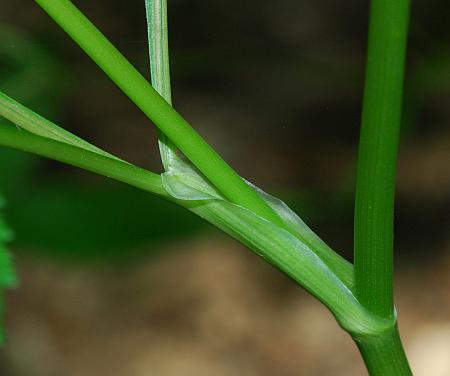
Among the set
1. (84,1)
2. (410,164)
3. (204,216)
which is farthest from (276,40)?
(204,216)

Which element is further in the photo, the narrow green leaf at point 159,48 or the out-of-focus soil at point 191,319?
the out-of-focus soil at point 191,319

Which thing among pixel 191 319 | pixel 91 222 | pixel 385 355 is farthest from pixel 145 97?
pixel 191 319

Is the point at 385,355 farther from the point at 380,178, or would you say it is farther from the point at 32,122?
the point at 32,122

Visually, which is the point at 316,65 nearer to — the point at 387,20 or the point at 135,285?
the point at 135,285

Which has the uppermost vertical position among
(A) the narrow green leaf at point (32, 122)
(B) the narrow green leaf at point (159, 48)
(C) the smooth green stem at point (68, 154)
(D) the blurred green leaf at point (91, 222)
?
(D) the blurred green leaf at point (91, 222)

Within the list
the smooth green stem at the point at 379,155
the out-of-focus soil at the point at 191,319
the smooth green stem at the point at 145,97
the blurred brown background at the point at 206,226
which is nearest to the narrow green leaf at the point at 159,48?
the smooth green stem at the point at 145,97

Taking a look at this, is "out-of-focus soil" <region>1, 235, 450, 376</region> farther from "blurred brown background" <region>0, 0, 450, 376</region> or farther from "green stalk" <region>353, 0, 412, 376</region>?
"green stalk" <region>353, 0, 412, 376</region>

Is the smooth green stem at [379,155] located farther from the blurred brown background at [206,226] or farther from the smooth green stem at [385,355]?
the blurred brown background at [206,226]

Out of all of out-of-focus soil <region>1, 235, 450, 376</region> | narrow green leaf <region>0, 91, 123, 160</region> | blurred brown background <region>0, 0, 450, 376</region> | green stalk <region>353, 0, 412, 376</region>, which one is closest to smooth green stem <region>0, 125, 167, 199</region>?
narrow green leaf <region>0, 91, 123, 160</region>
